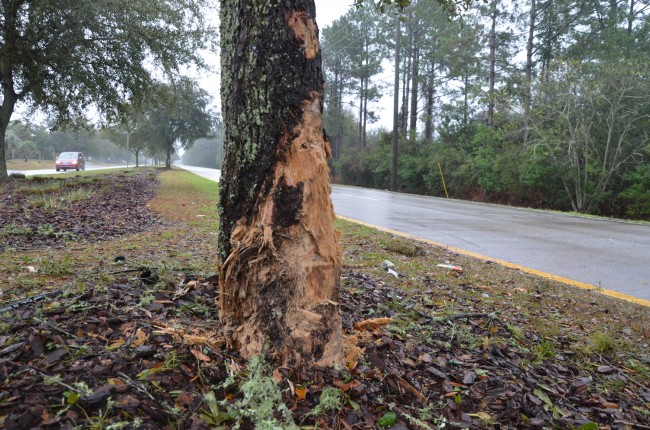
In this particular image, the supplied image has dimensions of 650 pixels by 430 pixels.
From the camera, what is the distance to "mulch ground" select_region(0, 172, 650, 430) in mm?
1519

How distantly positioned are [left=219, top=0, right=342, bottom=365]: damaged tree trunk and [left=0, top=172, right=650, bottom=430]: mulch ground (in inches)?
6.9

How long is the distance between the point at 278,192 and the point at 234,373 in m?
0.86

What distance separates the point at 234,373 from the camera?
73.3 inches

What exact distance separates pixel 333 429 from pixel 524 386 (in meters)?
1.15

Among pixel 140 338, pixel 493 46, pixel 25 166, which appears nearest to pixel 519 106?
pixel 493 46

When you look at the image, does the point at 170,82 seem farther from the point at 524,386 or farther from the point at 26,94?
the point at 524,386

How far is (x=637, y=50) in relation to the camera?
20109 millimetres

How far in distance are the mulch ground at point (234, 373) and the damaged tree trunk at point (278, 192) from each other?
0.17 metres

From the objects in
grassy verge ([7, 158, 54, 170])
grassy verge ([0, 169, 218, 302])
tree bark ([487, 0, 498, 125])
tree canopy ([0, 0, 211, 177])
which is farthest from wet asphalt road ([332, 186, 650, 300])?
grassy verge ([7, 158, 54, 170])

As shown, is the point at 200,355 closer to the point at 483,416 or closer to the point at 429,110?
the point at 483,416

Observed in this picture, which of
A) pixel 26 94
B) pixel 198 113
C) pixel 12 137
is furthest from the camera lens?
pixel 12 137

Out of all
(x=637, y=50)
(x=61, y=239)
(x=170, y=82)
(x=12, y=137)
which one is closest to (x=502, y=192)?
(x=637, y=50)

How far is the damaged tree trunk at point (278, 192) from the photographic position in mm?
1998

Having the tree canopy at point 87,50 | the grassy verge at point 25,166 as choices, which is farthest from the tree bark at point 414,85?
the grassy verge at point 25,166
